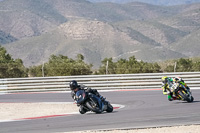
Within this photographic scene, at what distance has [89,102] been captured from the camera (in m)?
13.1

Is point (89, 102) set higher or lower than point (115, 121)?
higher

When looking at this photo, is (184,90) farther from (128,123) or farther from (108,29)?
(108,29)

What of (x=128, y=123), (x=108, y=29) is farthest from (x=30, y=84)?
(x=108, y=29)

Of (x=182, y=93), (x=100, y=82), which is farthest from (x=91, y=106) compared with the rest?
(x=100, y=82)

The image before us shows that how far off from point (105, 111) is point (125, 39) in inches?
6541

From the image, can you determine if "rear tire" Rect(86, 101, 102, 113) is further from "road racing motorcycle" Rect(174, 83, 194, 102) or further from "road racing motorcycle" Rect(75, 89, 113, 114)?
"road racing motorcycle" Rect(174, 83, 194, 102)

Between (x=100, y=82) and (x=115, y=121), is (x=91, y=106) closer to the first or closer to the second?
(x=115, y=121)

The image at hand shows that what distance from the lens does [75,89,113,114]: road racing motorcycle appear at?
12.9 metres

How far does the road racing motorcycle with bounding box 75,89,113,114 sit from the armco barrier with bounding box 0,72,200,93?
32.4 feet

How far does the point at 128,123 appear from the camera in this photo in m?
11.1

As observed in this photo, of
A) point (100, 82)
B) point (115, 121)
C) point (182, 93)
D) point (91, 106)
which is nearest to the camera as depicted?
point (115, 121)

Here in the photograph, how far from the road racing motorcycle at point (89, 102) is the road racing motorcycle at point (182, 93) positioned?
11.4 feet

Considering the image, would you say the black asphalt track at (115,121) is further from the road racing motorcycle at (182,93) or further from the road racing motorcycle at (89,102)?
the road racing motorcycle at (182,93)

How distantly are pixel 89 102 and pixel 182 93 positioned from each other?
13.4 feet
